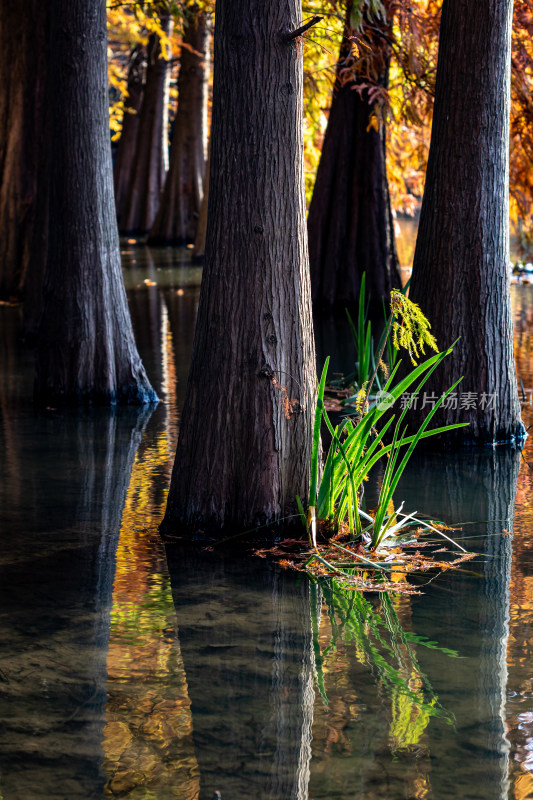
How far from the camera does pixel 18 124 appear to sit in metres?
15.2

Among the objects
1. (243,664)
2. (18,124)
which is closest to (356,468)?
(243,664)

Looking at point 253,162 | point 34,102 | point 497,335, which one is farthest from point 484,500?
point 34,102

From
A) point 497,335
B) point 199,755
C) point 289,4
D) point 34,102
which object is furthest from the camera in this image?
point 34,102

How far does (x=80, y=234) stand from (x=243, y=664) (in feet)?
18.5

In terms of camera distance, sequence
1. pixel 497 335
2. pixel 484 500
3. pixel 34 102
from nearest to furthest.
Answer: pixel 484 500
pixel 497 335
pixel 34 102

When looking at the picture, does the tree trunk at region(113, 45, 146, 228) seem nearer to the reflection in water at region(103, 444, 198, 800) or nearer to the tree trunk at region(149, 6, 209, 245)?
the tree trunk at region(149, 6, 209, 245)

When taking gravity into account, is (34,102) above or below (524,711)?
above

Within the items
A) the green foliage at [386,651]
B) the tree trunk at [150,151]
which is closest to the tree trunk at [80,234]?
the green foliage at [386,651]

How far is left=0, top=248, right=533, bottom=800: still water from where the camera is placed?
3445mm

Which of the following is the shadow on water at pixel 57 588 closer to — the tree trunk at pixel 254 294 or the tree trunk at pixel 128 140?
the tree trunk at pixel 254 294

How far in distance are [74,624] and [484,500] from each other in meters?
2.96

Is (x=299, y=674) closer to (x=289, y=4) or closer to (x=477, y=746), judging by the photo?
(x=477, y=746)

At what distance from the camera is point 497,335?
777cm

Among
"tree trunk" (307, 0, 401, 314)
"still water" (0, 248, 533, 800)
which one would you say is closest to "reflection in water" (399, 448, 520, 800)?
"still water" (0, 248, 533, 800)
